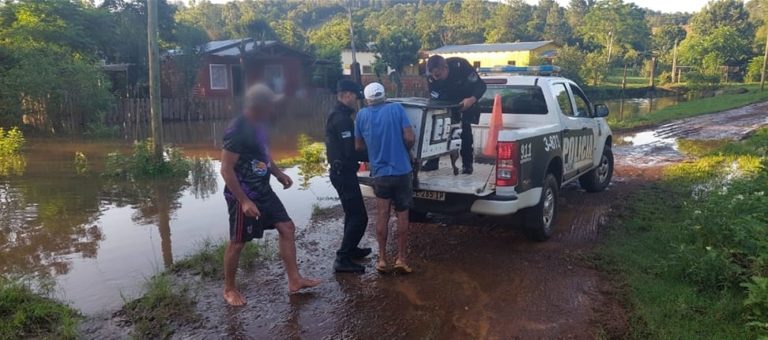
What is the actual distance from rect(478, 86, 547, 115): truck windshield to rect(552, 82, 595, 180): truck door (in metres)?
0.22

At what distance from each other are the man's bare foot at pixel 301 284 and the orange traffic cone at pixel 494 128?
9.12 feet

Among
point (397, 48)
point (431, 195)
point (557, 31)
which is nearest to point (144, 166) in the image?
point (431, 195)

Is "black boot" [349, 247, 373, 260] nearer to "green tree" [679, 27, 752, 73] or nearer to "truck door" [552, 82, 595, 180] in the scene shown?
"truck door" [552, 82, 595, 180]

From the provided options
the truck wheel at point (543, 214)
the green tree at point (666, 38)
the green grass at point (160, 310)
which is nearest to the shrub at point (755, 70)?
the green tree at point (666, 38)

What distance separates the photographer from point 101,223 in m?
7.25

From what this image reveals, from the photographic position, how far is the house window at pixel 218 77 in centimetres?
2872

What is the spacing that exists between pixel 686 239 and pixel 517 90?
2640mm

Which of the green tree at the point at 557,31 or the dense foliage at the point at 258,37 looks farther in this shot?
the green tree at the point at 557,31

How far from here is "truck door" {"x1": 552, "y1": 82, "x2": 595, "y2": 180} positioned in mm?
6785

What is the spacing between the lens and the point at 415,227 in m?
6.78

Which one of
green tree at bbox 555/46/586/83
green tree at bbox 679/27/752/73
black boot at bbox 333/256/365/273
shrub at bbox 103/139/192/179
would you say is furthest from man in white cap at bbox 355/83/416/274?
green tree at bbox 679/27/752/73

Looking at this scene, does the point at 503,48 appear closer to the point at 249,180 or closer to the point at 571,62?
the point at 571,62

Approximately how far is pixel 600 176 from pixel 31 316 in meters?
7.57

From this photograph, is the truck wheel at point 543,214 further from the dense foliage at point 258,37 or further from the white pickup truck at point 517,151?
the dense foliage at point 258,37
